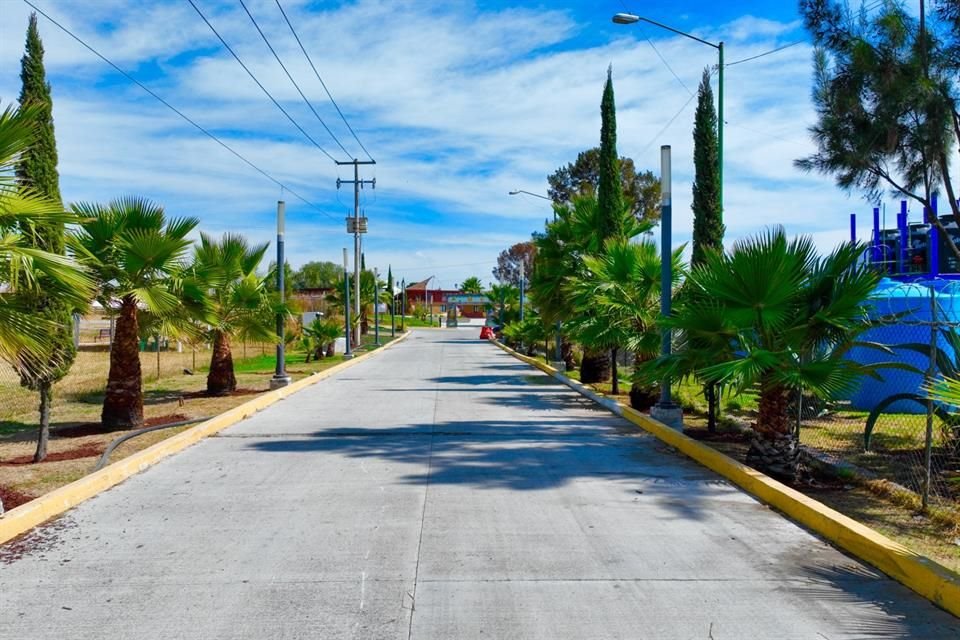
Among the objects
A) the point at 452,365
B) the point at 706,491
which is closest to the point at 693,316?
the point at 706,491

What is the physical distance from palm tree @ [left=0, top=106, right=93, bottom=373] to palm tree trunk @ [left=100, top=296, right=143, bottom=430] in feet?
17.6

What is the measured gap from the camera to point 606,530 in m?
6.20

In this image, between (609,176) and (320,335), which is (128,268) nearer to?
(609,176)

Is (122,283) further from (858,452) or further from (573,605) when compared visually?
(858,452)

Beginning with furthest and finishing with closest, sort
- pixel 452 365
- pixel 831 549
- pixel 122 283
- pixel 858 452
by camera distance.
Result: pixel 452 365 < pixel 122 283 < pixel 858 452 < pixel 831 549

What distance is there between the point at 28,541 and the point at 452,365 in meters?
21.2

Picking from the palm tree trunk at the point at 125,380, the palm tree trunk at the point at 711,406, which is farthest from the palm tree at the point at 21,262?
the palm tree trunk at the point at 711,406

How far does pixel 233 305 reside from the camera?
695 inches

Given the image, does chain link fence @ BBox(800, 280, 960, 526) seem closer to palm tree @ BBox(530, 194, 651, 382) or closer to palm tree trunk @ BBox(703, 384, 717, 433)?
palm tree trunk @ BBox(703, 384, 717, 433)

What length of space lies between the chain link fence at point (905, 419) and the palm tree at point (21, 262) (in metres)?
6.84

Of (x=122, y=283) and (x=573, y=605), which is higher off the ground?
(x=122, y=283)

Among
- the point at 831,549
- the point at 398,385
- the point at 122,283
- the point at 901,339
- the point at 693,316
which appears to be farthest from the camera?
the point at 398,385

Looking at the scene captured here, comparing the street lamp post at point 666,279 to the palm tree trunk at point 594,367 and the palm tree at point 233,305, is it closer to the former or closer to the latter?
the palm tree trunk at point 594,367

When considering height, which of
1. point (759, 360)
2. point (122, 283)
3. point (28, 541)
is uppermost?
point (122, 283)
